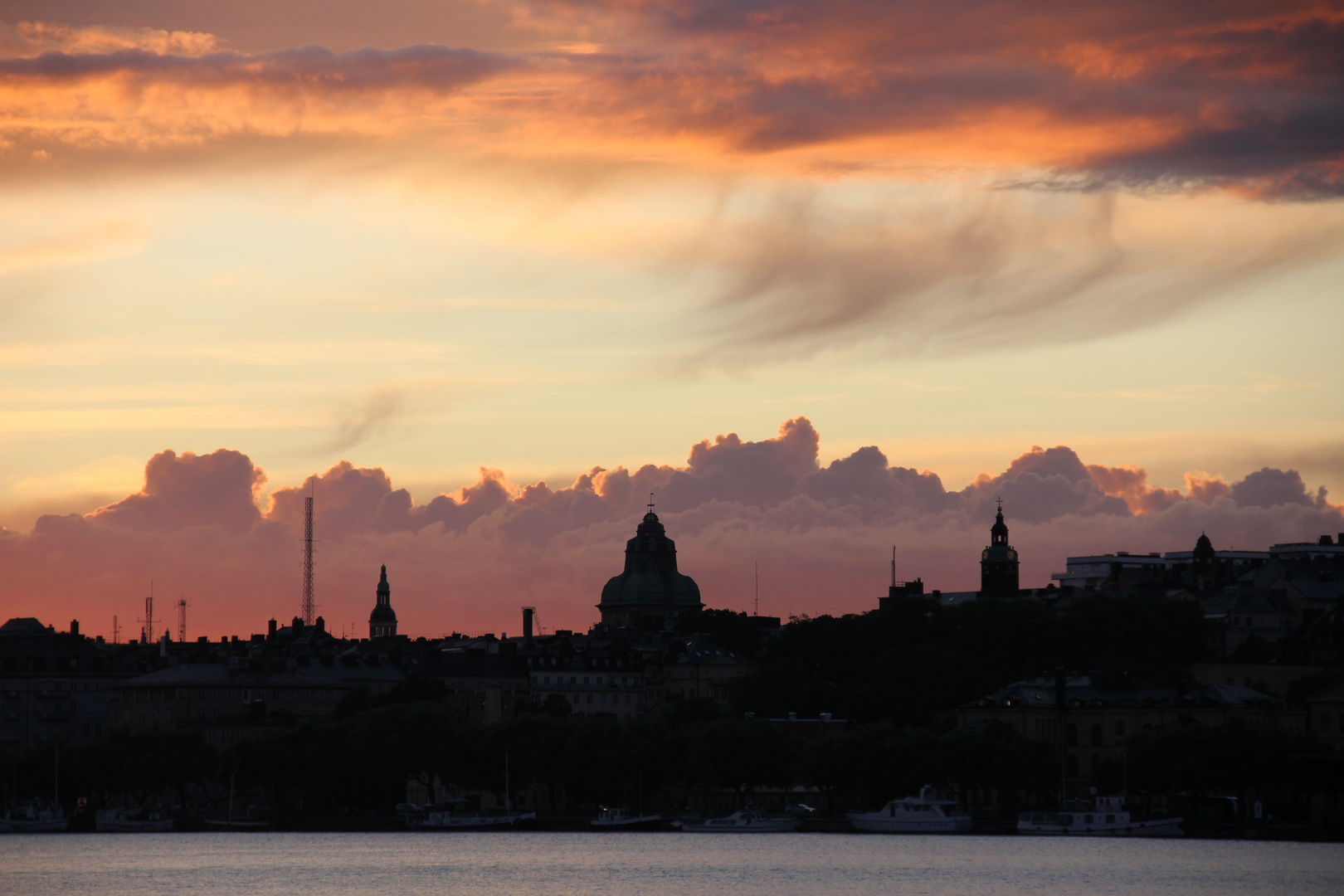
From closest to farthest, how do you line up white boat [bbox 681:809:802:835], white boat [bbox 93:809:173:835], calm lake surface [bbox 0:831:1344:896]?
1. calm lake surface [bbox 0:831:1344:896]
2. white boat [bbox 681:809:802:835]
3. white boat [bbox 93:809:173:835]

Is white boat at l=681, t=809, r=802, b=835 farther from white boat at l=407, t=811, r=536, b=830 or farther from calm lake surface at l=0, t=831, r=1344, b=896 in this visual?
white boat at l=407, t=811, r=536, b=830

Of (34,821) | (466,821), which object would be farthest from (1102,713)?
(34,821)

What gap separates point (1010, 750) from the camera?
152875 millimetres

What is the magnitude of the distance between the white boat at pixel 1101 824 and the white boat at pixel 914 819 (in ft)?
15.7

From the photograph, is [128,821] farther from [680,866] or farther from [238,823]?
[680,866]

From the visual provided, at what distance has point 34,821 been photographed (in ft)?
575

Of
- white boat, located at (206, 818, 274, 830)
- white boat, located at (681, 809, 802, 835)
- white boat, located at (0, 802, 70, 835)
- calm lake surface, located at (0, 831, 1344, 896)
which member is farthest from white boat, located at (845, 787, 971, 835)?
white boat, located at (0, 802, 70, 835)

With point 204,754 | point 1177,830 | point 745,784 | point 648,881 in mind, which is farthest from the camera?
point 204,754

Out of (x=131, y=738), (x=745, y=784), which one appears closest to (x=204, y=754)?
(x=131, y=738)

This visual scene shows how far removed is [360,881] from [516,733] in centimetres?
4733

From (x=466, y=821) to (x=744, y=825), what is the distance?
22.6 m

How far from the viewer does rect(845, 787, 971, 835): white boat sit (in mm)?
153375

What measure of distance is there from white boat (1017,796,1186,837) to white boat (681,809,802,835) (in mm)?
18298

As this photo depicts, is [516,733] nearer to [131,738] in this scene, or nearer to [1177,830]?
[131,738]
